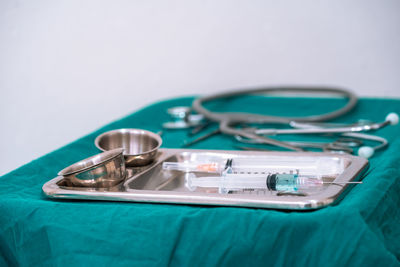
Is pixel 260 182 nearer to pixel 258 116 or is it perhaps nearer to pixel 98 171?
pixel 98 171

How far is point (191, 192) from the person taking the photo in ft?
2.65

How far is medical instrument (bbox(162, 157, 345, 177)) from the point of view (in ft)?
3.03

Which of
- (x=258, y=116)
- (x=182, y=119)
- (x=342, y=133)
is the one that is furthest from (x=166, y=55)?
(x=342, y=133)

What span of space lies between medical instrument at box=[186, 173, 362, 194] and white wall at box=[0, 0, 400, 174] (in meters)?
1.42

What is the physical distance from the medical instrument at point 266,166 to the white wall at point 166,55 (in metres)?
1.31

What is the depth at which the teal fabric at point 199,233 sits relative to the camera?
69 cm

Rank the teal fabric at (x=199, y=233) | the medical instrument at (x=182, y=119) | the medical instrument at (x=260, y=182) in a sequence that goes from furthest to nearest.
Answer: the medical instrument at (x=182, y=119) → the medical instrument at (x=260, y=182) → the teal fabric at (x=199, y=233)

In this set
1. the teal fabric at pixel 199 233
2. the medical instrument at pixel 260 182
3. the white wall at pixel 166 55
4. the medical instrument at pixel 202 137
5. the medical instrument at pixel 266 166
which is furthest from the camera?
the white wall at pixel 166 55

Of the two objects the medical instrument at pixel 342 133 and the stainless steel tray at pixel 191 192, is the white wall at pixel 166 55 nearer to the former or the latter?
the medical instrument at pixel 342 133

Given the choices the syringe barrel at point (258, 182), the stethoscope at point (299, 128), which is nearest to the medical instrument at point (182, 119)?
the stethoscope at point (299, 128)

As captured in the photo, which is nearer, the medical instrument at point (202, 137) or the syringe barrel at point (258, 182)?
the syringe barrel at point (258, 182)

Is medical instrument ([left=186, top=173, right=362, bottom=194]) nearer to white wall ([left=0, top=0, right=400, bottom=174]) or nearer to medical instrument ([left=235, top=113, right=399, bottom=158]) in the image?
medical instrument ([left=235, top=113, right=399, bottom=158])

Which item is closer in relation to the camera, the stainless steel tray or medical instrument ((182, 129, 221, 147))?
the stainless steel tray

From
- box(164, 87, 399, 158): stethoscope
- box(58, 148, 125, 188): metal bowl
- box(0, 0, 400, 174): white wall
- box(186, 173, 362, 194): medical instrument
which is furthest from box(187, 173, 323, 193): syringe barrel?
box(0, 0, 400, 174): white wall
